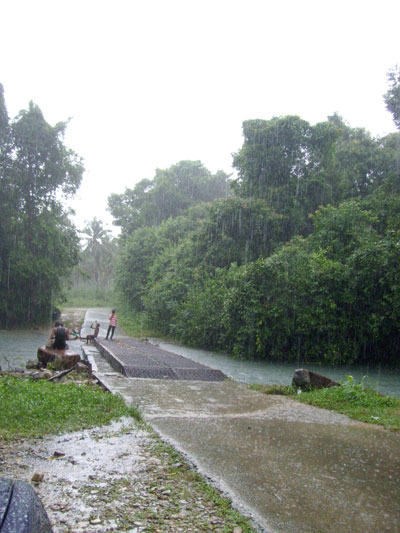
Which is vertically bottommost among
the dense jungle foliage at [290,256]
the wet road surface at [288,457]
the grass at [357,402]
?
the wet road surface at [288,457]

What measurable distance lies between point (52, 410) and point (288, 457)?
3103mm

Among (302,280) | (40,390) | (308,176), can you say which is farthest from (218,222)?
(40,390)

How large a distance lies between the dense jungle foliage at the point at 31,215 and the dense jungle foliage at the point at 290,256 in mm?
6034

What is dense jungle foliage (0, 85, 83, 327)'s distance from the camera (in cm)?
2673

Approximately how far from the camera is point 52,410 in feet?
20.2

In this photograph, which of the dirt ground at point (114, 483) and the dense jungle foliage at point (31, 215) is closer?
the dirt ground at point (114, 483)

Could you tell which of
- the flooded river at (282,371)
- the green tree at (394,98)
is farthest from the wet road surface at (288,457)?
the green tree at (394,98)

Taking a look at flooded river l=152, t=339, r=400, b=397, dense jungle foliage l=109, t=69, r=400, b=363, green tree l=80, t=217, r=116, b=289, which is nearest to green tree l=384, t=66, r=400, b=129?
dense jungle foliage l=109, t=69, r=400, b=363

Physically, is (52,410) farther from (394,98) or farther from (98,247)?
(98,247)

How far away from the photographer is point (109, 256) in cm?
6012

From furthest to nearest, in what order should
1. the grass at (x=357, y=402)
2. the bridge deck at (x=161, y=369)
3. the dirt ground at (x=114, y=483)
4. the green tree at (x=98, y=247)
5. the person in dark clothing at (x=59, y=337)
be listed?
the green tree at (x=98, y=247) → the person in dark clothing at (x=59, y=337) → the bridge deck at (x=161, y=369) → the grass at (x=357, y=402) → the dirt ground at (x=114, y=483)

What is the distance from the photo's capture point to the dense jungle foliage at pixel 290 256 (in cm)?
1494

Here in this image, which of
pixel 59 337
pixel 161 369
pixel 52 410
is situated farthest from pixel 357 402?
pixel 59 337

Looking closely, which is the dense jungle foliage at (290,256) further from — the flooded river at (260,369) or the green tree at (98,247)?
the green tree at (98,247)
